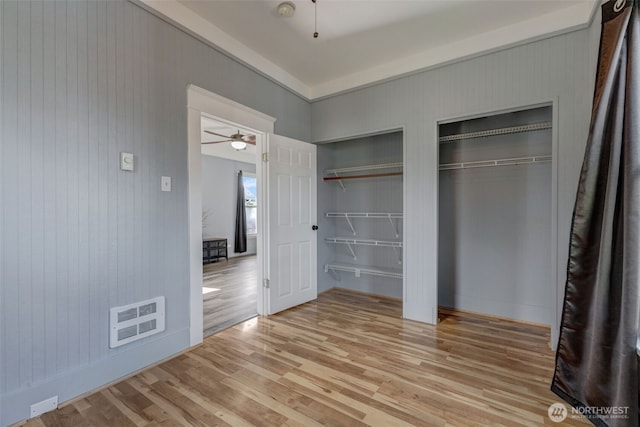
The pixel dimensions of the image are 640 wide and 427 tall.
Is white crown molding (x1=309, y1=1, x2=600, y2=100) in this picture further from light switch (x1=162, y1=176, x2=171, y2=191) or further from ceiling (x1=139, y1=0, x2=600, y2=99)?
light switch (x1=162, y1=176, x2=171, y2=191)

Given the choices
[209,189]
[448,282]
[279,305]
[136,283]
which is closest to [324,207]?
[279,305]

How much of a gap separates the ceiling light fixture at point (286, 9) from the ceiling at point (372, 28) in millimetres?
33

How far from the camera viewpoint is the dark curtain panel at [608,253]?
1284 mm

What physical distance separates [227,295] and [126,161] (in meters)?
2.42

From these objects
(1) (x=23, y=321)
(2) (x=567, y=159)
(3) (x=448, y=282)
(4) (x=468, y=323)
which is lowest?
(4) (x=468, y=323)

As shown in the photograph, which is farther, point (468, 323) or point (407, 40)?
point (468, 323)

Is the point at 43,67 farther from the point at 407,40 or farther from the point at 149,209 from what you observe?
the point at 407,40

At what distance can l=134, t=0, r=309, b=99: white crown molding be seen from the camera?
7.24ft

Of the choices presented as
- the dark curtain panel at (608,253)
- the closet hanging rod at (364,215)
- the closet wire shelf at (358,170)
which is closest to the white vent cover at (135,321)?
Result: the closet hanging rod at (364,215)

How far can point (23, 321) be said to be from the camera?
1.61 metres

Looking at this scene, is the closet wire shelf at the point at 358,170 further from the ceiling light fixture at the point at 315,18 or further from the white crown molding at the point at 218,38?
the ceiling light fixture at the point at 315,18

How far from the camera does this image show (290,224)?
3387 millimetres

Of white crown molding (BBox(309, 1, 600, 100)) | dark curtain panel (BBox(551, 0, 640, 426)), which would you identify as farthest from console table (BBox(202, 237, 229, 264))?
dark curtain panel (BBox(551, 0, 640, 426))

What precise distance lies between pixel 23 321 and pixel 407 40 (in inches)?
140
